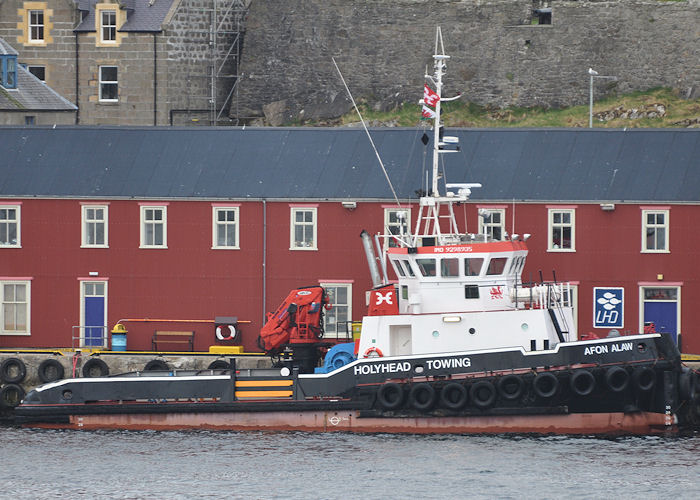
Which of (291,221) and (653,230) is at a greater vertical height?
(291,221)

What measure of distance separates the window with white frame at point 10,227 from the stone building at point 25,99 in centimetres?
919

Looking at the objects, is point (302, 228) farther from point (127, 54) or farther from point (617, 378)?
point (127, 54)

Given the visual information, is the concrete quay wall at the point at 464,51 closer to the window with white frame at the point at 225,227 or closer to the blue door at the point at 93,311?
the window with white frame at the point at 225,227

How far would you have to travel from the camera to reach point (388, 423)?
139 ft

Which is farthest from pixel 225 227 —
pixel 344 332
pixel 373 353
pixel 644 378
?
pixel 644 378

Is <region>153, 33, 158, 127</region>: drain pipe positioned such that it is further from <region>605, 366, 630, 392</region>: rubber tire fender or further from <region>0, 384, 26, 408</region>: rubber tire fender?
<region>605, 366, 630, 392</region>: rubber tire fender

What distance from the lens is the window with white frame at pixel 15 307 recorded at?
158 feet

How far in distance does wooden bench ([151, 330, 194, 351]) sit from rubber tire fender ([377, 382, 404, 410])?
22.6ft

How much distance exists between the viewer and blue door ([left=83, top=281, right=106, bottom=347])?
47.9 meters

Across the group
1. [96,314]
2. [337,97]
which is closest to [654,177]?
[96,314]

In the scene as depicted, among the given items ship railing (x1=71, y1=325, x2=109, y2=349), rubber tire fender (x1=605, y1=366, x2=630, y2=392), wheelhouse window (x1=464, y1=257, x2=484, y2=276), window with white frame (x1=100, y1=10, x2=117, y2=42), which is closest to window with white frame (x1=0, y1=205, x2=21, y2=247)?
ship railing (x1=71, y1=325, x2=109, y2=349)

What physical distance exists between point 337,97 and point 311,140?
1563 centimetres

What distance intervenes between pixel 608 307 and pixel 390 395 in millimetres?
6749

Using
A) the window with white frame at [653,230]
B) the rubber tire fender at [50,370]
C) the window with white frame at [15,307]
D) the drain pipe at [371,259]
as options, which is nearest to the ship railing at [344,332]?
the drain pipe at [371,259]
